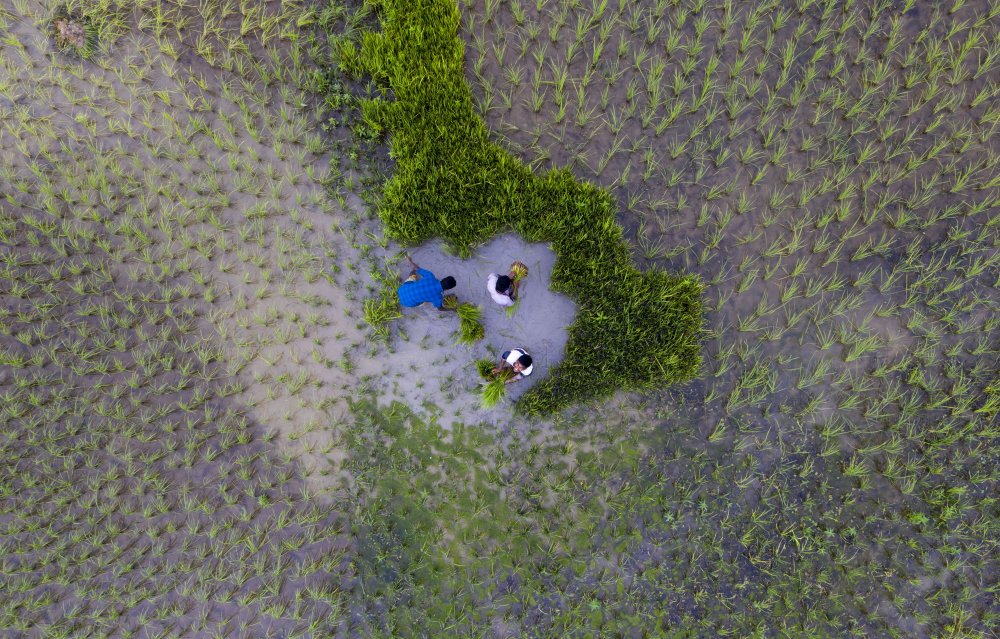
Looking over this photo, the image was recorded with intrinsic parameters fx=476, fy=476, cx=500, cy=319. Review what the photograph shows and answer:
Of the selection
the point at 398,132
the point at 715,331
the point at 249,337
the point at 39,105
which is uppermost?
the point at 39,105

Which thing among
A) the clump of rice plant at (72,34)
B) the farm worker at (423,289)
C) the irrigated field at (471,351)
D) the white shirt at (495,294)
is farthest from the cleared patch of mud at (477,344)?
the clump of rice plant at (72,34)

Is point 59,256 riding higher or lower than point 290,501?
higher

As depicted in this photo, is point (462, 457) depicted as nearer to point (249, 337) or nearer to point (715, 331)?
point (249, 337)

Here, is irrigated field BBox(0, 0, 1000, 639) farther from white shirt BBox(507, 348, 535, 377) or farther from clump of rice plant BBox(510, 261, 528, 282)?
clump of rice plant BBox(510, 261, 528, 282)

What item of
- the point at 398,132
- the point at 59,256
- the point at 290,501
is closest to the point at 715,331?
the point at 398,132

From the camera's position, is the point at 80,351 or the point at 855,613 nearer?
the point at 855,613

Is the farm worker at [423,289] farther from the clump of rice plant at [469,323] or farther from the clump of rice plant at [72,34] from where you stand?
the clump of rice plant at [72,34]
